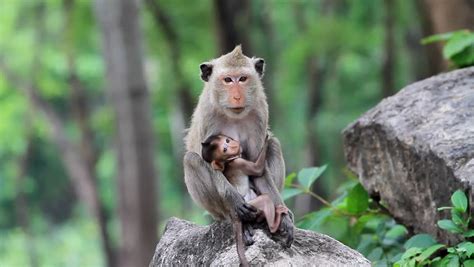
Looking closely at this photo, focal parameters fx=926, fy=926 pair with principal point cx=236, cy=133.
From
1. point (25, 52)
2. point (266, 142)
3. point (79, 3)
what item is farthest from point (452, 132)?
point (25, 52)

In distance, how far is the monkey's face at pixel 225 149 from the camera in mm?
5734

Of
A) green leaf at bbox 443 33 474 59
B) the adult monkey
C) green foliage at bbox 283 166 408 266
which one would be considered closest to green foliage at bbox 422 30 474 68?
green leaf at bbox 443 33 474 59

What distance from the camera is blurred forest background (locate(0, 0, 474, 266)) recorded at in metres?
14.8

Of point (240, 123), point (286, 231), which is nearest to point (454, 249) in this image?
point (286, 231)

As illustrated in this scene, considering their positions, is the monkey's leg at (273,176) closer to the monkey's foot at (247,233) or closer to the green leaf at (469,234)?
the monkey's foot at (247,233)

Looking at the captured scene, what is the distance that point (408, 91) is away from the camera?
7.28m

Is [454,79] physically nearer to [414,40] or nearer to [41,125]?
[414,40]

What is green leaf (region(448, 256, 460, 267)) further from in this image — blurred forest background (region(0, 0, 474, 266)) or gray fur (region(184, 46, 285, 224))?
blurred forest background (region(0, 0, 474, 266))

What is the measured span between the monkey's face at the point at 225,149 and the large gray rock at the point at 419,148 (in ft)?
4.64

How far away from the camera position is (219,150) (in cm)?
575

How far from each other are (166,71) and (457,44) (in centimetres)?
1356

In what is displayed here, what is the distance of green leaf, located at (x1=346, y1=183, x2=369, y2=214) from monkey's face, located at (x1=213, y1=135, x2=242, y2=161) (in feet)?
5.07

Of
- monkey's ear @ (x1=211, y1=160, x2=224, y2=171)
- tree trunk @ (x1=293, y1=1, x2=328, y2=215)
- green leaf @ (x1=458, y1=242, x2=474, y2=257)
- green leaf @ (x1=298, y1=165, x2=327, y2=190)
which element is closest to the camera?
green leaf @ (x1=458, y1=242, x2=474, y2=257)

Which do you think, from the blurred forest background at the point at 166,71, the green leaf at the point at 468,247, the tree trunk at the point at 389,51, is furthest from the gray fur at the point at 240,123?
the tree trunk at the point at 389,51
